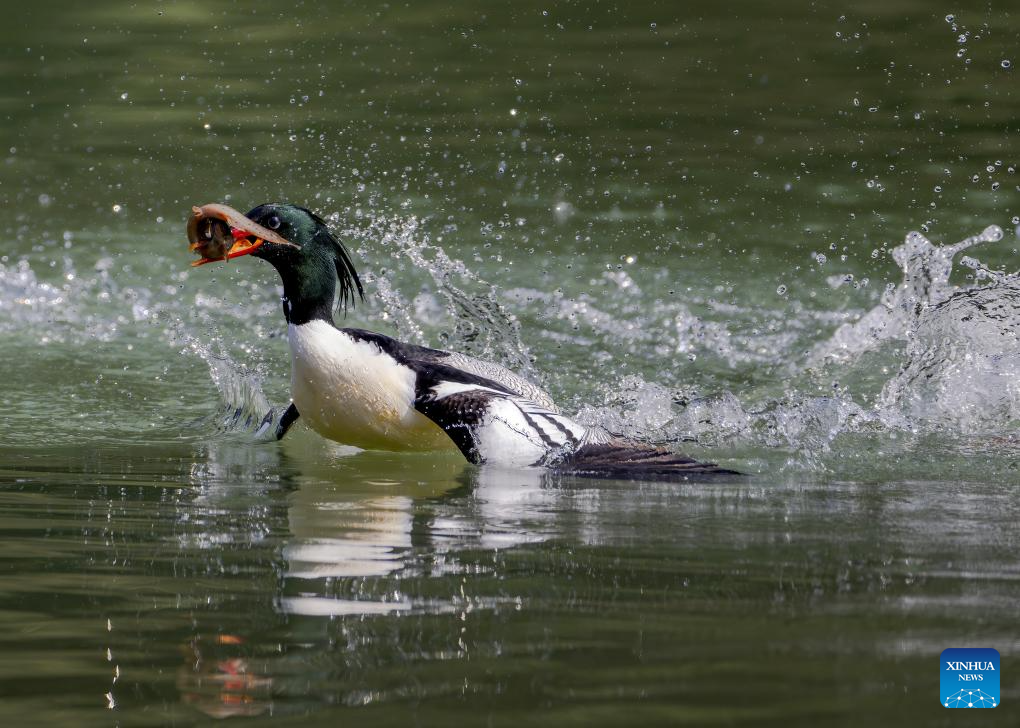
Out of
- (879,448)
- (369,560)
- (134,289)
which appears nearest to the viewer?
(369,560)

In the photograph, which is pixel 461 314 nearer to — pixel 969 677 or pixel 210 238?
pixel 210 238

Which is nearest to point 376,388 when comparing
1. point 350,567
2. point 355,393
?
point 355,393

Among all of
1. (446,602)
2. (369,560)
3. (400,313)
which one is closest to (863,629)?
(446,602)

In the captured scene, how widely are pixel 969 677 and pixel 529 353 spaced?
618 cm

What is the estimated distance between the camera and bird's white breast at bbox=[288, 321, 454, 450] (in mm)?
5965

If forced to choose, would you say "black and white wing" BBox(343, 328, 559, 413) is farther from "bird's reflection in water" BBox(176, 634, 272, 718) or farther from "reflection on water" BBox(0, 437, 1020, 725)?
"bird's reflection in water" BBox(176, 634, 272, 718)

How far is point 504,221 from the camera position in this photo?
39.8ft

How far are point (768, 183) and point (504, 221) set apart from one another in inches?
92.2

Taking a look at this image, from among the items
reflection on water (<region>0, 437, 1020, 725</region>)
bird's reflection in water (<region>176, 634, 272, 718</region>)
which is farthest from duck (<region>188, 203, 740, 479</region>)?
bird's reflection in water (<region>176, 634, 272, 718</region>)

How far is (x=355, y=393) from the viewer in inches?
235

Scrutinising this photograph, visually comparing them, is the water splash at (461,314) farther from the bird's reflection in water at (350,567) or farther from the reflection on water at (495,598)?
the reflection on water at (495,598)

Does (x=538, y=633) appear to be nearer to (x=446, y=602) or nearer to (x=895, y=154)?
(x=446, y=602)

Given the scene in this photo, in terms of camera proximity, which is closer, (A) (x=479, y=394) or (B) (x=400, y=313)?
(A) (x=479, y=394)

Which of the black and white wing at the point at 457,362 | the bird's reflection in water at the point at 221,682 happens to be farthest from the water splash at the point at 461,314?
the bird's reflection in water at the point at 221,682
